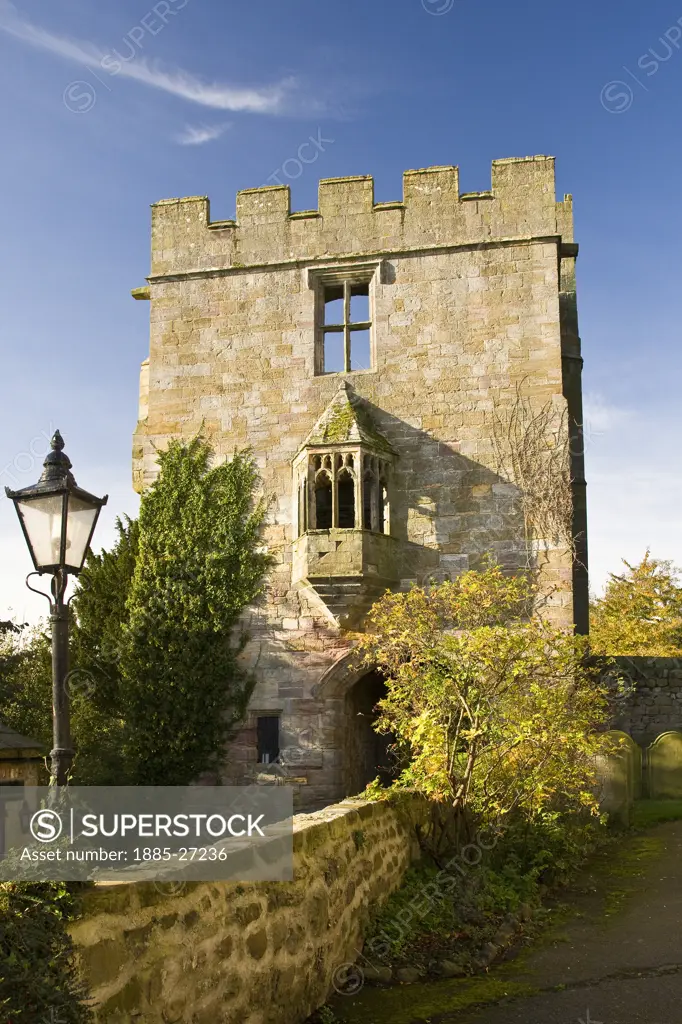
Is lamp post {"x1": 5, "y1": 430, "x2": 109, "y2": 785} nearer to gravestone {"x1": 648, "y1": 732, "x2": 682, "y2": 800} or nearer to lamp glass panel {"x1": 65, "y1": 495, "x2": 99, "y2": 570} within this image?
lamp glass panel {"x1": 65, "y1": 495, "x2": 99, "y2": 570}

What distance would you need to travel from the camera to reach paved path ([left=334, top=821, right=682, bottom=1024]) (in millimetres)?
5406

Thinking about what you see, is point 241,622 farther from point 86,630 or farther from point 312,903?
point 312,903

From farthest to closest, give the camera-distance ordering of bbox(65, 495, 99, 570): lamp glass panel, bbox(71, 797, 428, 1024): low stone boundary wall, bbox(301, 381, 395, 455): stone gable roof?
bbox(301, 381, 395, 455): stone gable roof, bbox(65, 495, 99, 570): lamp glass panel, bbox(71, 797, 428, 1024): low stone boundary wall

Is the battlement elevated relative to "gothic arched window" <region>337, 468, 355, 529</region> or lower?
elevated

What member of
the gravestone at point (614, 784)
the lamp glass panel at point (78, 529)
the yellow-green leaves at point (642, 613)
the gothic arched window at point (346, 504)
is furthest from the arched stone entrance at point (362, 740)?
the yellow-green leaves at point (642, 613)

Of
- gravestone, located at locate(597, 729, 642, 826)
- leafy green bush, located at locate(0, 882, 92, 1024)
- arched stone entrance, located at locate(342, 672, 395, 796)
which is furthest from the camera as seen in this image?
arched stone entrance, located at locate(342, 672, 395, 796)

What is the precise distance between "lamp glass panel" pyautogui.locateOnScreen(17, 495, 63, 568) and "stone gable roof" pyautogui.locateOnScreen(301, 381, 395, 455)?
26.8 ft

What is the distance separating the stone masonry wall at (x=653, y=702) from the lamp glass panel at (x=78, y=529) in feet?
42.6

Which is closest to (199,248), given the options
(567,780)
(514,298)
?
(514,298)

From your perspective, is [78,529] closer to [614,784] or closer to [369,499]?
[369,499]

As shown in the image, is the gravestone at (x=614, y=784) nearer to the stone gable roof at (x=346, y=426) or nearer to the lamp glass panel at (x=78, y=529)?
the stone gable roof at (x=346, y=426)

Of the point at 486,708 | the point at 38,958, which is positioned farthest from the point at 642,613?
the point at 38,958

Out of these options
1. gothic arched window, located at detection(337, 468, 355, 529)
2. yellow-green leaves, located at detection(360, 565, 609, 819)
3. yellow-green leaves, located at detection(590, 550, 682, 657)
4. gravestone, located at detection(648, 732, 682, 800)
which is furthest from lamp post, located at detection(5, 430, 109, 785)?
yellow-green leaves, located at detection(590, 550, 682, 657)

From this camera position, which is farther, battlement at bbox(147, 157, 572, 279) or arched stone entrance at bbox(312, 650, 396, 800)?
battlement at bbox(147, 157, 572, 279)
